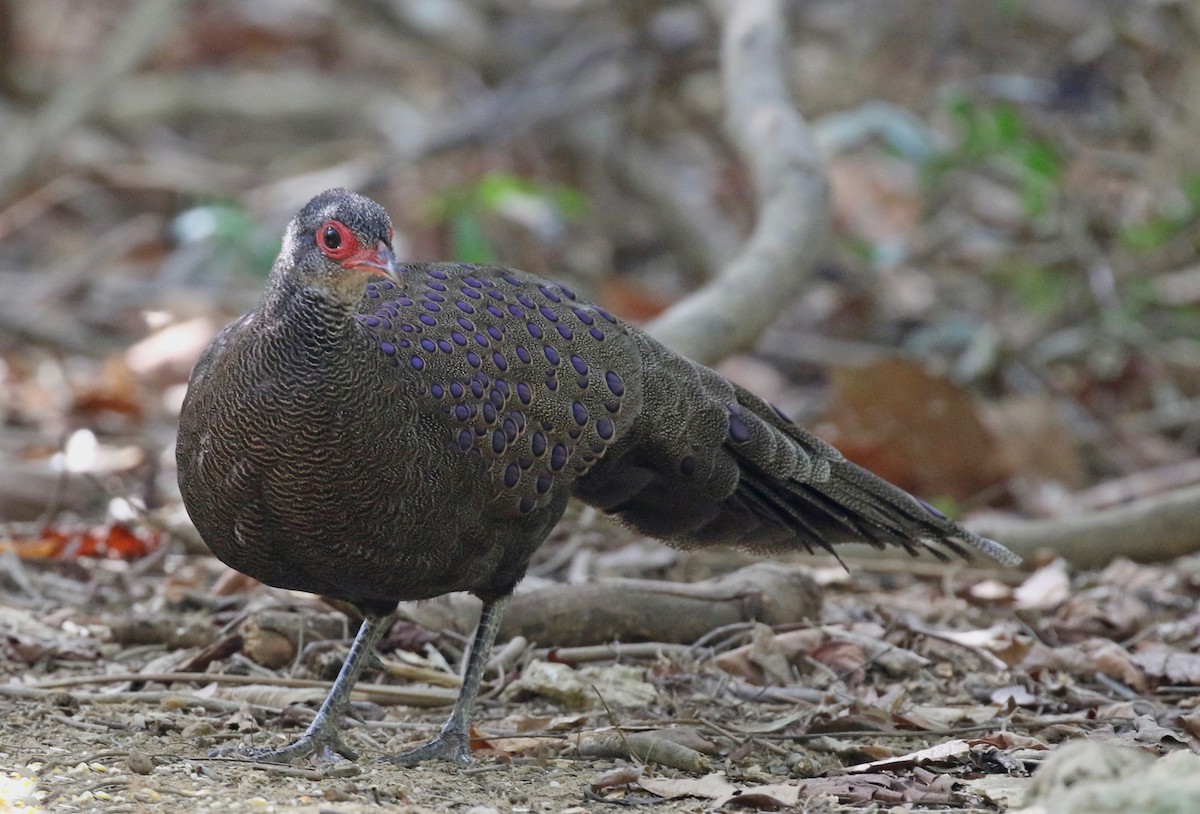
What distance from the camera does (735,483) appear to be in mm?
4277

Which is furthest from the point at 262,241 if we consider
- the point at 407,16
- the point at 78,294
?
the point at 407,16

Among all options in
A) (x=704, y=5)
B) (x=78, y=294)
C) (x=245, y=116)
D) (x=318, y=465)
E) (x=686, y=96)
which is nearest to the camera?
(x=318, y=465)

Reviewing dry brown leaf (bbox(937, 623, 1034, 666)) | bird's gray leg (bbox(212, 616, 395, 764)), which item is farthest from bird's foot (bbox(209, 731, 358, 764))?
dry brown leaf (bbox(937, 623, 1034, 666))

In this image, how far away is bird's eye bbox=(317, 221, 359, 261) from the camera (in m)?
3.52

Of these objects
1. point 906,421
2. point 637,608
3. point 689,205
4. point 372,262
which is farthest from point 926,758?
point 689,205

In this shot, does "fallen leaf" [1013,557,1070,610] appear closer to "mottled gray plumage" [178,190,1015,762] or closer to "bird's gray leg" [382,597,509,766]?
"mottled gray plumage" [178,190,1015,762]

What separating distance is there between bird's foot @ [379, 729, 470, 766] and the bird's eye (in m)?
1.20

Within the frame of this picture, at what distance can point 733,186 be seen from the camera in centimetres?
1033

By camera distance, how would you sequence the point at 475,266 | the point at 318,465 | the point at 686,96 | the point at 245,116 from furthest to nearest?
the point at 245,116, the point at 686,96, the point at 475,266, the point at 318,465

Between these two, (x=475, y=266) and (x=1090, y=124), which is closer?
(x=475, y=266)

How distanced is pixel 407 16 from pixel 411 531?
281 inches

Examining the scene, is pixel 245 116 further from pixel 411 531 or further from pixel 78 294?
pixel 411 531

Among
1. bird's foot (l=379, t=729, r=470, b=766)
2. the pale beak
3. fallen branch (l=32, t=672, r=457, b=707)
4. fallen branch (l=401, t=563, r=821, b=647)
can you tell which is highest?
the pale beak

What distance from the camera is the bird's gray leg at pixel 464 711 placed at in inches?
151
